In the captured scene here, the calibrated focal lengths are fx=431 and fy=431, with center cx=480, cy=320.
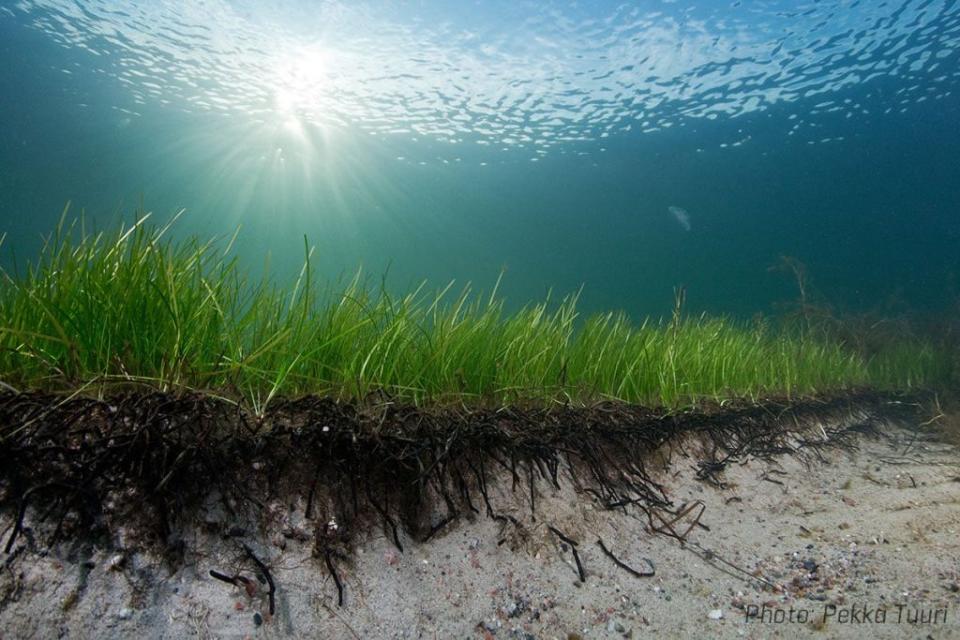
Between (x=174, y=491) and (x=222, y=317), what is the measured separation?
2.99 feet

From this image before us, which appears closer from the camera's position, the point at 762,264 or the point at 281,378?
the point at 281,378

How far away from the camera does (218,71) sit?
23.4 metres

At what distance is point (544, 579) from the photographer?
195 centimetres

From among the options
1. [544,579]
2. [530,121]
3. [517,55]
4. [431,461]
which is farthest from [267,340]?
[530,121]

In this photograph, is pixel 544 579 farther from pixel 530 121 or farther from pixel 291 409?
pixel 530 121

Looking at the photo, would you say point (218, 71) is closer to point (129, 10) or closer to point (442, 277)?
point (129, 10)

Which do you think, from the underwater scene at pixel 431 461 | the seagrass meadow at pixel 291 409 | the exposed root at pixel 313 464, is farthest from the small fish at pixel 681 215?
the exposed root at pixel 313 464

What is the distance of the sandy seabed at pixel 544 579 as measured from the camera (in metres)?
1.33

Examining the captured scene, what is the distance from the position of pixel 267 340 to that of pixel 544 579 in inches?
68.5

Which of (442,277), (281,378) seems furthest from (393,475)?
(442,277)

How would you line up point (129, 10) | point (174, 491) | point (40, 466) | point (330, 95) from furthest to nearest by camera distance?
point (330, 95) → point (129, 10) → point (174, 491) → point (40, 466)

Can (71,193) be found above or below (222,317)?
below

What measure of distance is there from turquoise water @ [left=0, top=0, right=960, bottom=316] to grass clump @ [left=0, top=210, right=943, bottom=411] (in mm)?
397

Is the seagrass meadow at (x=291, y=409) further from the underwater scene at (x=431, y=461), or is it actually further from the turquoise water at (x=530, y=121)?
the turquoise water at (x=530, y=121)
